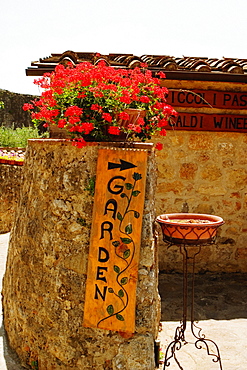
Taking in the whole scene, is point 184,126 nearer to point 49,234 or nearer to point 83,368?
point 49,234

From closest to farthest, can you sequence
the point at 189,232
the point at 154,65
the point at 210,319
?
the point at 189,232 < the point at 210,319 < the point at 154,65

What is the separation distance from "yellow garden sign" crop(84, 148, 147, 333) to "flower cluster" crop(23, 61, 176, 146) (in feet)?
0.71

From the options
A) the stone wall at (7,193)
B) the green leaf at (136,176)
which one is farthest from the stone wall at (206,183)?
the stone wall at (7,193)

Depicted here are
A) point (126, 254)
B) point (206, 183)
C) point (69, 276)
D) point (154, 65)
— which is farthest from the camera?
point (206, 183)

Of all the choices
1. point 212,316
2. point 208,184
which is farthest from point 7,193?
point 212,316

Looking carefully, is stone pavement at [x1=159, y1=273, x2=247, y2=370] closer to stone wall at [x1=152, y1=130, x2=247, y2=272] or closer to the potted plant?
stone wall at [x1=152, y1=130, x2=247, y2=272]

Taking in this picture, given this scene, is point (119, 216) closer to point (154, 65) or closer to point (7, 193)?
point (154, 65)

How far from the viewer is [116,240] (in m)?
2.89

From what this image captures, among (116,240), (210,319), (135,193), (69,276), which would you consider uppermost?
(135,193)

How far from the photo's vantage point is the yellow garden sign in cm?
288

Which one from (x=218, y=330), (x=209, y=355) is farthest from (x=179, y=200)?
(x=209, y=355)

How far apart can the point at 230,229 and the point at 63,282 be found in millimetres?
3314

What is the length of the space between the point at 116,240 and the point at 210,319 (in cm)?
204

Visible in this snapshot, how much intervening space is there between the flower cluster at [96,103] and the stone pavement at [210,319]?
1965mm
